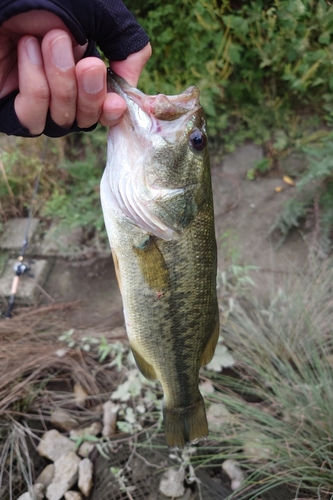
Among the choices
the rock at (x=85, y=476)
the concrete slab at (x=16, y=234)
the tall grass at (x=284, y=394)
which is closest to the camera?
the tall grass at (x=284, y=394)

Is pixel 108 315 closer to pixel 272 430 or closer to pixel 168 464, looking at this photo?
pixel 168 464

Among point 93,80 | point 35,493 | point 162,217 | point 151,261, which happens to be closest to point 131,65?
point 93,80

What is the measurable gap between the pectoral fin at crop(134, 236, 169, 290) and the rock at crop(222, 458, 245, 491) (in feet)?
4.25

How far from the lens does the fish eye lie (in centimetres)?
132

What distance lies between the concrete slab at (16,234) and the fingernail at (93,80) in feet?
9.39

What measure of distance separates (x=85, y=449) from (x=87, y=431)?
0.37 ft

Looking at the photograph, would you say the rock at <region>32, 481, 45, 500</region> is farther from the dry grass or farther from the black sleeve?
the black sleeve

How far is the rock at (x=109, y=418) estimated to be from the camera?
7.52 ft

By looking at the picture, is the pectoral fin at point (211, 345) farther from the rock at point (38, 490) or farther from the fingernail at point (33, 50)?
the rock at point (38, 490)

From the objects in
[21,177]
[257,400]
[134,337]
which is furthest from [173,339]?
[21,177]

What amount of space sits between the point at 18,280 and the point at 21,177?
133cm

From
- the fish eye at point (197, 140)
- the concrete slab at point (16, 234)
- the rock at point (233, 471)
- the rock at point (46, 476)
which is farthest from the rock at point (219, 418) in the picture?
the concrete slab at point (16, 234)

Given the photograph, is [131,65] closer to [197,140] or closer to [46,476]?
[197,140]

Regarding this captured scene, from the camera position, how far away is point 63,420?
2383 mm
